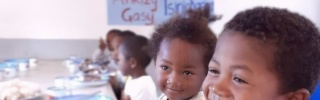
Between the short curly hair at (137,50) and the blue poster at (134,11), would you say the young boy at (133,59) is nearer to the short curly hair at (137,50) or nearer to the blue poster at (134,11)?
the short curly hair at (137,50)

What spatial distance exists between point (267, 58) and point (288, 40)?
34mm

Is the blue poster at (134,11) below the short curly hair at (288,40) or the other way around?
the other way around

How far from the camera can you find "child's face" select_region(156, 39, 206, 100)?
2.56 ft

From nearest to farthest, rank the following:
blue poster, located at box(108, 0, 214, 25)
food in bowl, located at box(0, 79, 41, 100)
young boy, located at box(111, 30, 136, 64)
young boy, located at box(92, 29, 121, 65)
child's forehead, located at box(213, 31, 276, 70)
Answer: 1. child's forehead, located at box(213, 31, 276, 70)
2. food in bowl, located at box(0, 79, 41, 100)
3. young boy, located at box(111, 30, 136, 64)
4. young boy, located at box(92, 29, 121, 65)
5. blue poster, located at box(108, 0, 214, 25)

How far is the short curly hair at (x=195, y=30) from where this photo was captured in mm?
784

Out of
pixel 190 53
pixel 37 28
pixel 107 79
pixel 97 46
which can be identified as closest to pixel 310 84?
pixel 190 53

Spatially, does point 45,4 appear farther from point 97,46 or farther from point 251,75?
point 251,75

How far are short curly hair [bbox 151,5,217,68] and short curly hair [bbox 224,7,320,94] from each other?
0.27m

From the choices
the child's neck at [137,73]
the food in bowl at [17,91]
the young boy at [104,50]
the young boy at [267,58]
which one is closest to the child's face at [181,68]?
the young boy at [267,58]

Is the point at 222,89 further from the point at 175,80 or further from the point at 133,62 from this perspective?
the point at 133,62

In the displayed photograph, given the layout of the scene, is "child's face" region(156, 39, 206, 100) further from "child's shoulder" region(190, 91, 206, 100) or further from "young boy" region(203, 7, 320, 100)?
"young boy" region(203, 7, 320, 100)

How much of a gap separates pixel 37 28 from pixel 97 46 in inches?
18.7

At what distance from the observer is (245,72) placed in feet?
1.51

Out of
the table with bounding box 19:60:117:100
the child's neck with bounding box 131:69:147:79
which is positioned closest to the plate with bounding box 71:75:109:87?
the table with bounding box 19:60:117:100
